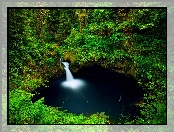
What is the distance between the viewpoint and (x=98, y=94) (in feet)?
19.6

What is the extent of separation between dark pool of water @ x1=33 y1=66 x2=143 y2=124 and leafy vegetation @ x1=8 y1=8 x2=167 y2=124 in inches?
8.5

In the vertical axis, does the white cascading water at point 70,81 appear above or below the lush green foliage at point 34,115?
above

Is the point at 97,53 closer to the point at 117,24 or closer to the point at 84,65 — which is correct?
the point at 84,65

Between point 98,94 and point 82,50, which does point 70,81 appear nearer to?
point 98,94

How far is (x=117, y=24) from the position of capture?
6543mm

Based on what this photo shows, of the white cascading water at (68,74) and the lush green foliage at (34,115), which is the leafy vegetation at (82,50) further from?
the white cascading water at (68,74)

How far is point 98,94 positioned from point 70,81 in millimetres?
750

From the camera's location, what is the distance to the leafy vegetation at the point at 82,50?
4578mm

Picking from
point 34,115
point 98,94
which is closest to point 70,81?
point 98,94

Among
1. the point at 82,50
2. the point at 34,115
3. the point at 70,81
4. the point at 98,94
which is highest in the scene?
the point at 82,50

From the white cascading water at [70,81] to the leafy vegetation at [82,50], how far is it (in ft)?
0.59

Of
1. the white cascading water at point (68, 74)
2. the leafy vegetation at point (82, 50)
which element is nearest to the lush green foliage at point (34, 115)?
the leafy vegetation at point (82, 50)

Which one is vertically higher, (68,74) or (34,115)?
(68,74)

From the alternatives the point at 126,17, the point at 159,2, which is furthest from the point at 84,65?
the point at 159,2
